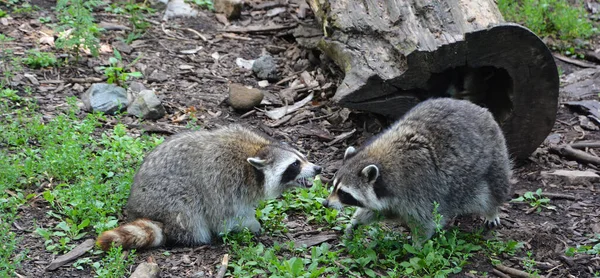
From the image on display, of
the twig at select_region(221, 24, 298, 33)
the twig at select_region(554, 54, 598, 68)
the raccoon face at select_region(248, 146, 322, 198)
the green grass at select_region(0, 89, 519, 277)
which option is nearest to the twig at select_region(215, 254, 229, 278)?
the green grass at select_region(0, 89, 519, 277)

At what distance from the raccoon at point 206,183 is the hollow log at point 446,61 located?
0.93 metres

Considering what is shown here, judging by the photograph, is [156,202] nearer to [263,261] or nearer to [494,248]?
[263,261]

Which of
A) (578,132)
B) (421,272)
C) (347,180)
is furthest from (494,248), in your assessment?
(578,132)

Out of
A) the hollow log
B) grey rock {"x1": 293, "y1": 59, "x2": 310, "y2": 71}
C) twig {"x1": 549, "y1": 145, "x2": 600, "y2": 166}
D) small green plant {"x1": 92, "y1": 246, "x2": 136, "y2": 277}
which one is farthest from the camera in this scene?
grey rock {"x1": 293, "y1": 59, "x2": 310, "y2": 71}

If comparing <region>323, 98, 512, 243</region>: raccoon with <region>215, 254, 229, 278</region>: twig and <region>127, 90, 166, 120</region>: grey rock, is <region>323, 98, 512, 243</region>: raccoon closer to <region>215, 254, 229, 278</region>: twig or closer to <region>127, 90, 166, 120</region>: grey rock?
<region>215, 254, 229, 278</region>: twig

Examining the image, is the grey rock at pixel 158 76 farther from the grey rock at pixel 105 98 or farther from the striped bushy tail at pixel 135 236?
the striped bushy tail at pixel 135 236

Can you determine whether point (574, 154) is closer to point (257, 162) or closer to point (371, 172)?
point (371, 172)

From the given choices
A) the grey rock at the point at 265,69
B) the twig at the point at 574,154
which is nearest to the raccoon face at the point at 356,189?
the twig at the point at 574,154

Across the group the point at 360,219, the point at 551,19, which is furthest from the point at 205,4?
the point at 360,219

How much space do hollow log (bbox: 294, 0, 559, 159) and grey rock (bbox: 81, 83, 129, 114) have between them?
2093mm

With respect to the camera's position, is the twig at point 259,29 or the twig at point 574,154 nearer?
the twig at point 574,154

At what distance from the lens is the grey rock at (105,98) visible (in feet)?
22.3

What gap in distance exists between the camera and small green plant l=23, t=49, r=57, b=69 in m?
7.38

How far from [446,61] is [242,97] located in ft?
7.61
